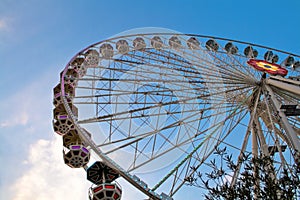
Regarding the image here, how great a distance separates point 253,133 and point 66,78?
7.58 meters

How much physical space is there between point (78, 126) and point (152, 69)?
3.96 metres

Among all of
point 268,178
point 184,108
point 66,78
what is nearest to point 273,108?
point 184,108

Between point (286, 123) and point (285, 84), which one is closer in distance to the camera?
point (286, 123)

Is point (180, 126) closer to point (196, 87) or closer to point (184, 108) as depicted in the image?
point (184, 108)

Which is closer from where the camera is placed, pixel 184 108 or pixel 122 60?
pixel 184 108

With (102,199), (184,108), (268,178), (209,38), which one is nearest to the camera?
(268,178)

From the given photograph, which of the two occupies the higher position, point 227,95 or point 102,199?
point 227,95

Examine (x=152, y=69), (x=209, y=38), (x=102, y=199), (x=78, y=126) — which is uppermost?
(x=209, y=38)

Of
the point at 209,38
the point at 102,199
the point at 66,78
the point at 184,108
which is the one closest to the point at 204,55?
the point at 209,38

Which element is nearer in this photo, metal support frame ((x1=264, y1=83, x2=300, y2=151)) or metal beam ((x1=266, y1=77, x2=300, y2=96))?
metal support frame ((x1=264, y1=83, x2=300, y2=151))

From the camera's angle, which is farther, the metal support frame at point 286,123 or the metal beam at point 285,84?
the metal beam at point 285,84

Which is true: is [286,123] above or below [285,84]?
below

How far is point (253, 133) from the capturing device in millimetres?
14070

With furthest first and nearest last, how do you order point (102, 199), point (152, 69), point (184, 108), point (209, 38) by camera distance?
point (209, 38) → point (152, 69) → point (184, 108) → point (102, 199)
